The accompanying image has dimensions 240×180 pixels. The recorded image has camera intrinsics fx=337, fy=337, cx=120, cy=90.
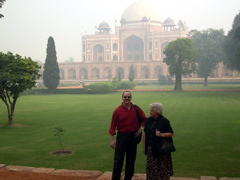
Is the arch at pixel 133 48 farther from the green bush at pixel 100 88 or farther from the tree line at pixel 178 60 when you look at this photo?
the green bush at pixel 100 88

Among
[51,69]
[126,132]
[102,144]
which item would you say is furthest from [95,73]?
[126,132]

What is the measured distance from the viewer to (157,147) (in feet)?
→ 14.0

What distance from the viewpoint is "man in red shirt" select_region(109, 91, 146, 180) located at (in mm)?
4672

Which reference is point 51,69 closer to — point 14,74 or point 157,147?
point 14,74

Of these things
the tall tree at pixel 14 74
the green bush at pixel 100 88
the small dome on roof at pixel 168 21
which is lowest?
the green bush at pixel 100 88

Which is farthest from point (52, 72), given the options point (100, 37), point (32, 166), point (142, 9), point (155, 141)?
point (142, 9)

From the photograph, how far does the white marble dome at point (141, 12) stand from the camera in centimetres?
6391

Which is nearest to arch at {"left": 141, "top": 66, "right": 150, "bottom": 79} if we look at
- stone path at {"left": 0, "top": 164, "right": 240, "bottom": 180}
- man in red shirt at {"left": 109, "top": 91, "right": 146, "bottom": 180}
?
stone path at {"left": 0, "top": 164, "right": 240, "bottom": 180}

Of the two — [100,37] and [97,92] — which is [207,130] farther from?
[100,37]

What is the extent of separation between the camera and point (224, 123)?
403 inches

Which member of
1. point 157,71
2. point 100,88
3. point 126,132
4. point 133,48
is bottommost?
point 100,88

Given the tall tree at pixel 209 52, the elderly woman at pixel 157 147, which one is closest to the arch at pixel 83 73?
the tall tree at pixel 209 52

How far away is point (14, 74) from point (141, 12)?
184 feet

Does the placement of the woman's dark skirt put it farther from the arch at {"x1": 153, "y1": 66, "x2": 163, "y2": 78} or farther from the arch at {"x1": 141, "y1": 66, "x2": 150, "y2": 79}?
the arch at {"x1": 141, "y1": 66, "x2": 150, "y2": 79}
